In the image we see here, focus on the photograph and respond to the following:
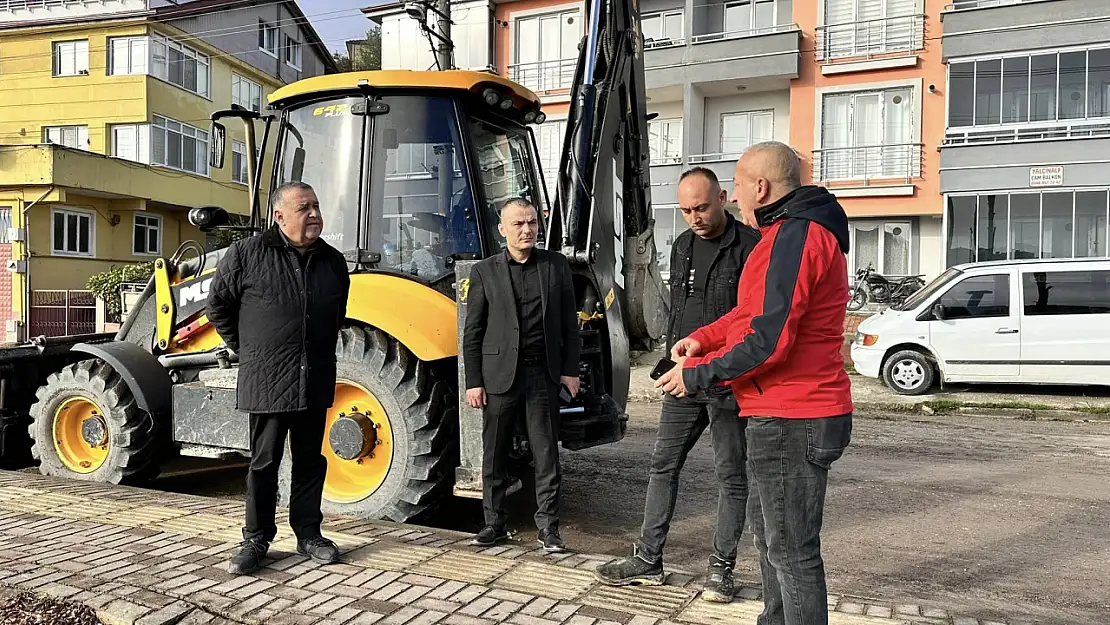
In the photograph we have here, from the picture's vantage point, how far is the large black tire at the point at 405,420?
506 cm

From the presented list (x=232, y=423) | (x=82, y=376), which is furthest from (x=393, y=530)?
(x=82, y=376)

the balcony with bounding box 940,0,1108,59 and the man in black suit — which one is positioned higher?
the balcony with bounding box 940,0,1108,59

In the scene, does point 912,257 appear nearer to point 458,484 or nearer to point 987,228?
point 987,228

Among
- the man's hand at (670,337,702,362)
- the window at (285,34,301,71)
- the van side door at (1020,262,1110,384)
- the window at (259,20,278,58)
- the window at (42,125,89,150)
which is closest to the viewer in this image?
the man's hand at (670,337,702,362)

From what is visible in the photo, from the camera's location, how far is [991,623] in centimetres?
365

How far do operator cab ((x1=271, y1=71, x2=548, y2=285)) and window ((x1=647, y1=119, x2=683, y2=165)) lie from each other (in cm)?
1918

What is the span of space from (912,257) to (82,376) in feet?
65.5

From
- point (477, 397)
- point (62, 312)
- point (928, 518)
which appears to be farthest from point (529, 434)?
point (62, 312)

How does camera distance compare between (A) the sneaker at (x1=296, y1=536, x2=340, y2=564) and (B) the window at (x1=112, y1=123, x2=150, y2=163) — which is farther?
(B) the window at (x1=112, y1=123, x2=150, y2=163)

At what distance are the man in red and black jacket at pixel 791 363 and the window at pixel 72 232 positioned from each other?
2627 cm

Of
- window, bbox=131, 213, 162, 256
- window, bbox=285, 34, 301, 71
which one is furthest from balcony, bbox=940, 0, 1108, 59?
window, bbox=285, 34, 301, 71

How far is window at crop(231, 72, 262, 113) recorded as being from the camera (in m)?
31.7

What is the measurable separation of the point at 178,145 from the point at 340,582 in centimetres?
2785

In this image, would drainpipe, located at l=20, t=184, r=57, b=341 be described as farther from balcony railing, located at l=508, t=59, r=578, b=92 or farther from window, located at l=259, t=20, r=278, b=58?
balcony railing, located at l=508, t=59, r=578, b=92
